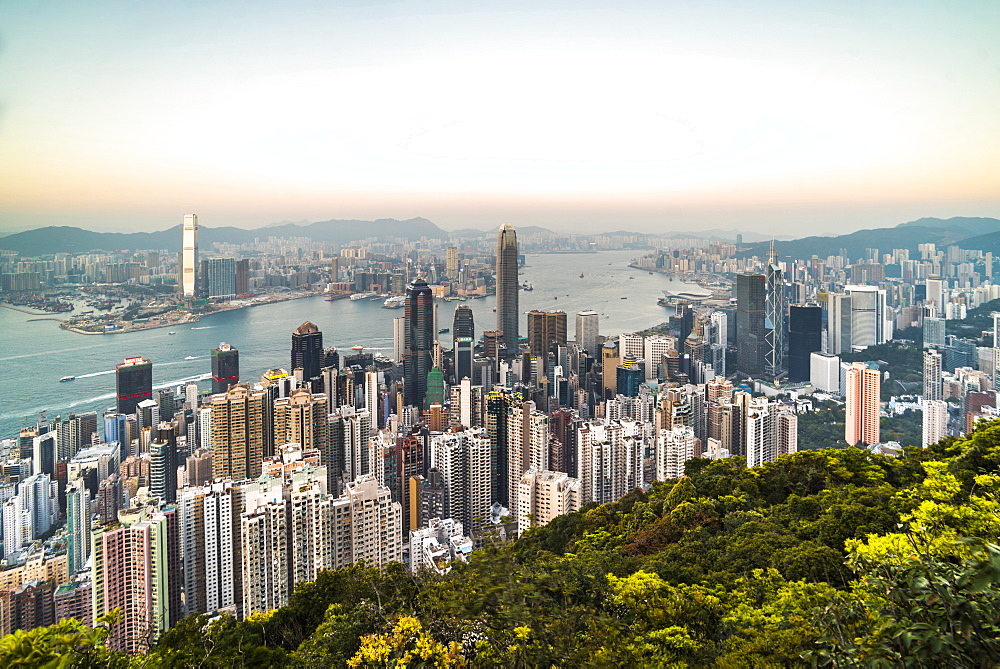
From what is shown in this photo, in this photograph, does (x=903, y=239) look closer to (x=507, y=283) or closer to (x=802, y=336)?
(x=802, y=336)

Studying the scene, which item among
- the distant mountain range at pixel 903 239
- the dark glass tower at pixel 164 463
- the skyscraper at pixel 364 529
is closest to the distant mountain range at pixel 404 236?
the distant mountain range at pixel 903 239

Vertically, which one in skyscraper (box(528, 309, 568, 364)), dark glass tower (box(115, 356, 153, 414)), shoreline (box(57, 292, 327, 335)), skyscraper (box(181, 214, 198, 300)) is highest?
skyscraper (box(181, 214, 198, 300))

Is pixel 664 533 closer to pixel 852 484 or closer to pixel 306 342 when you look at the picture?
pixel 852 484

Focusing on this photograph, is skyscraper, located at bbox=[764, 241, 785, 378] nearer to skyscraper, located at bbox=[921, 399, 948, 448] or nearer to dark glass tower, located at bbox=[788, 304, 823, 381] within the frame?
dark glass tower, located at bbox=[788, 304, 823, 381]

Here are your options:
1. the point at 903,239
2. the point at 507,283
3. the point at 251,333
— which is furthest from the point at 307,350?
the point at 903,239

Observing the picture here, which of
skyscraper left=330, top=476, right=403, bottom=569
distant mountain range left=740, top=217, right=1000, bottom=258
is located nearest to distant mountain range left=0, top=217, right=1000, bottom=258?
distant mountain range left=740, top=217, right=1000, bottom=258

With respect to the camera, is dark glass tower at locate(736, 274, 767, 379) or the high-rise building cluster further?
dark glass tower at locate(736, 274, 767, 379)
